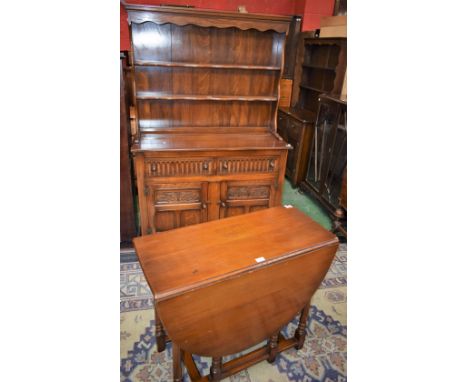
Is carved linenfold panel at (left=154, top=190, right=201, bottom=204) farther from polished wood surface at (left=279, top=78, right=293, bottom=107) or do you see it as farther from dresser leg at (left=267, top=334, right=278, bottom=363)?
polished wood surface at (left=279, top=78, right=293, bottom=107)

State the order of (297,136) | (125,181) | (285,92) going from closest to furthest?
(125,181) → (297,136) → (285,92)

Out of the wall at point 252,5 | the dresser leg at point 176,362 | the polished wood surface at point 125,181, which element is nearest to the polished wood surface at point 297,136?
the wall at point 252,5

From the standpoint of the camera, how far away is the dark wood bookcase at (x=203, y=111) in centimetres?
223

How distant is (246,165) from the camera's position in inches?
94.5

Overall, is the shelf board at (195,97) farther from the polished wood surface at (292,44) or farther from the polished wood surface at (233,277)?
the polished wood surface at (292,44)

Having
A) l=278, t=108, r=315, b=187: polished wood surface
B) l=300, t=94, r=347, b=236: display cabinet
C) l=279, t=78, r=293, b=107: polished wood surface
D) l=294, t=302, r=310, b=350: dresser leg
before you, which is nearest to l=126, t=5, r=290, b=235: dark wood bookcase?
l=300, t=94, r=347, b=236: display cabinet

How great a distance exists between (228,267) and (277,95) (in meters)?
1.83

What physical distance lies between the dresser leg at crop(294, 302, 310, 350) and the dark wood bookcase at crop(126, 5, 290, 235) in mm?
1090

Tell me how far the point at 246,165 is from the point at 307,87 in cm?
211

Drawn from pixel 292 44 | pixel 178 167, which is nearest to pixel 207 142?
pixel 178 167

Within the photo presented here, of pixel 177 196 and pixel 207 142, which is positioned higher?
pixel 207 142

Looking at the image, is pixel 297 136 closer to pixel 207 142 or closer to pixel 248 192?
pixel 248 192

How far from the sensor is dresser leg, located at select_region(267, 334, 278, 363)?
4.99 feet
